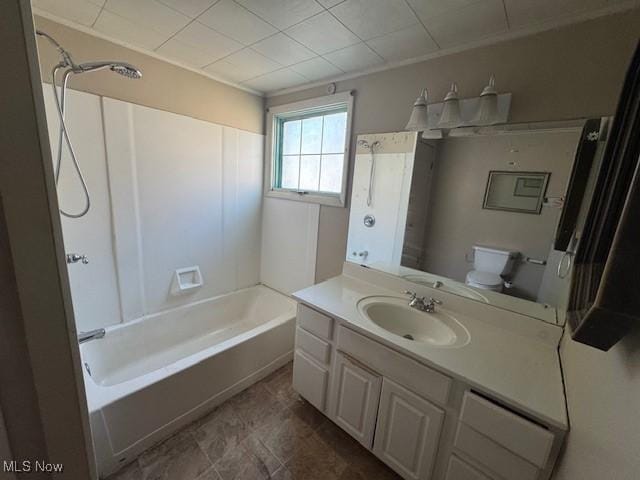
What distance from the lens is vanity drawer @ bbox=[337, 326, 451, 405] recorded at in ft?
3.50

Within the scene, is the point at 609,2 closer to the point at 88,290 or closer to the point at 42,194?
the point at 42,194

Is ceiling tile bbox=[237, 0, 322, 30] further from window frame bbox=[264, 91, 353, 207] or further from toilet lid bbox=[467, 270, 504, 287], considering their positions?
toilet lid bbox=[467, 270, 504, 287]

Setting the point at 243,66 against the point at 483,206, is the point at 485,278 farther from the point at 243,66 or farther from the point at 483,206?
the point at 243,66

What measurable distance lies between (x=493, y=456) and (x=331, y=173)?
6.23 ft

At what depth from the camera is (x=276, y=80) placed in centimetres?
209

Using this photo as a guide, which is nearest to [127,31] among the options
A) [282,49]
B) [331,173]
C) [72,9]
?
[72,9]

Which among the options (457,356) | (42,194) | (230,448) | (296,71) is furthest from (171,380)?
(296,71)

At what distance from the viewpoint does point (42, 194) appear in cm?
54

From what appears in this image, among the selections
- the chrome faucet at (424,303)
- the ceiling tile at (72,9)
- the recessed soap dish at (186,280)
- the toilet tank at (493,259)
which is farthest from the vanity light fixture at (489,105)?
the recessed soap dish at (186,280)

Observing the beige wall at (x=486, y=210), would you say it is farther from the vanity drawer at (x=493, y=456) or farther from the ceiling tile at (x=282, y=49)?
the ceiling tile at (x=282, y=49)

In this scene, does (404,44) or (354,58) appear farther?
(354,58)

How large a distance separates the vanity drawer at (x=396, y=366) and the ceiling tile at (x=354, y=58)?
1.62m

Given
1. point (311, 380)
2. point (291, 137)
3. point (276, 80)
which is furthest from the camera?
point (291, 137)

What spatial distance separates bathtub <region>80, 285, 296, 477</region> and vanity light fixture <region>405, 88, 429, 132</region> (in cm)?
165
